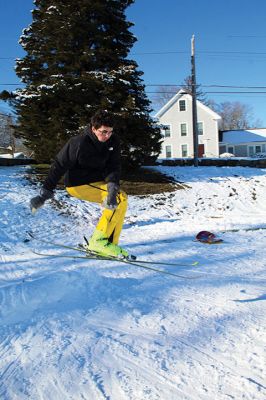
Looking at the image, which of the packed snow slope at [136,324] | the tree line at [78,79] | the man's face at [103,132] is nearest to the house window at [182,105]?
the tree line at [78,79]

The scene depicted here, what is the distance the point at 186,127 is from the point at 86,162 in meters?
39.6

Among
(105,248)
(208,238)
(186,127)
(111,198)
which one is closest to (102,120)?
(111,198)

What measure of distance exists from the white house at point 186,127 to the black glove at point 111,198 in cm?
3857

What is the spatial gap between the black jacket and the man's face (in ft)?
0.19

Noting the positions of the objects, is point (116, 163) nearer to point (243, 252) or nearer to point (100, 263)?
point (100, 263)

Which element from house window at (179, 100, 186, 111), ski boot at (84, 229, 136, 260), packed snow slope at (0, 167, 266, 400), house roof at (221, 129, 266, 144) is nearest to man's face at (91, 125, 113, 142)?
ski boot at (84, 229, 136, 260)

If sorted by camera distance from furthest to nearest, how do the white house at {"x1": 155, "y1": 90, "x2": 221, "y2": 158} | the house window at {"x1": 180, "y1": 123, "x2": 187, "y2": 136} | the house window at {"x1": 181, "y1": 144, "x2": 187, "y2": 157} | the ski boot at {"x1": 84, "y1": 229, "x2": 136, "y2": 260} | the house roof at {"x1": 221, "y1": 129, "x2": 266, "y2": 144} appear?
the house roof at {"x1": 221, "y1": 129, "x2": 266, "y2": 144} < the house window at {"x1": 181, "y1": 144, "x2": 187, "y2": 157} < the house window at {"x1": 180, "y1": 123, "x2": 187, "y2": 136} < the white house at {"x1": 155, "y1": 90, "x2": 221, "y2": 158} < the ski boot at {"x1": 84, "y1": 229, "x2": 136, "y2": 260}

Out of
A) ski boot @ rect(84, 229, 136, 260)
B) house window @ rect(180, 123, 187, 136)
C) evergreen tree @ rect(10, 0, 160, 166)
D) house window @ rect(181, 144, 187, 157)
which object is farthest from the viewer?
house window @ rect(181, 144, 187, 157)

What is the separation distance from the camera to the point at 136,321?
9.48ft

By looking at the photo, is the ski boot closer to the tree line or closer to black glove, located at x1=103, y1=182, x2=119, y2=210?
black glove, located at x1=103, y1=182, x2=119, y2=210

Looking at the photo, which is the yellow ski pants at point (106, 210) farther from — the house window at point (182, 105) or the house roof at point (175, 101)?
the house window at point (182, 105)

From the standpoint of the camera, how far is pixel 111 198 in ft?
15.1

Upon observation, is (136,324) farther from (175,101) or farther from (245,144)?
(245,144)

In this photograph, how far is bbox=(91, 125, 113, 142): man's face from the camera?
4.46 meters
